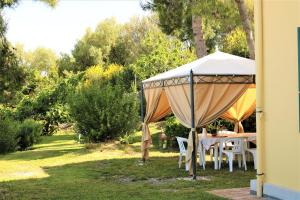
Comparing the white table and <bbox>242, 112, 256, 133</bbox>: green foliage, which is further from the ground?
<bbox>242, 112, 256, 133</bbox>: green foliage

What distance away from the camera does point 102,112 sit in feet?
51.4

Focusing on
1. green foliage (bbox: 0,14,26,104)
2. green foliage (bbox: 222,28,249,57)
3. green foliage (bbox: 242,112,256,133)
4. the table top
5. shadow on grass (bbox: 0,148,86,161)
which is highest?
green foliage (bbox: 222,28,249,57)

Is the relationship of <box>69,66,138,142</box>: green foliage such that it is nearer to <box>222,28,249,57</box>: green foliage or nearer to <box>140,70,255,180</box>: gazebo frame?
<box>140,70,255,180</box>: gazebo frame

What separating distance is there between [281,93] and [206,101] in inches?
130

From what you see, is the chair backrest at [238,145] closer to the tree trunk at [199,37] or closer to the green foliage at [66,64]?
the tree trunk at [199,37]

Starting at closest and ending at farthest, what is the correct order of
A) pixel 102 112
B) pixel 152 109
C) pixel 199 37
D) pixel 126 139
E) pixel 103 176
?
pixel 103 176, pixel 152 109, pixel 102 112, pixel 126 139, pixel 199 37

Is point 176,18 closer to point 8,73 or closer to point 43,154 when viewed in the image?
point 43,154

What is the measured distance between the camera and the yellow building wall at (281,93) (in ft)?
20.7

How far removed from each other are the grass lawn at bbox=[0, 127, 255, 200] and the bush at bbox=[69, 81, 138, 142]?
3.66ft

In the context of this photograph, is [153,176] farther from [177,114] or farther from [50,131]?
[50,131]

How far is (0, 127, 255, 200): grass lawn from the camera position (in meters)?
7.99

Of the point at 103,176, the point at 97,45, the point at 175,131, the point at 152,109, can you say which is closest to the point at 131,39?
the point at 97,45

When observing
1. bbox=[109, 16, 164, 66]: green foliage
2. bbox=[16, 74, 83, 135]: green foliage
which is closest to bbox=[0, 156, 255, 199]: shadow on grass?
bbox=[16, 74, 83, 135]: green foliage

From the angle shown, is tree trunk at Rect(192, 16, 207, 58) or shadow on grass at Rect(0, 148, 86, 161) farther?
tree trunk at Rect(192, 16, 207, 58)
